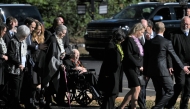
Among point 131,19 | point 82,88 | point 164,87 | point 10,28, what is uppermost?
point 10,28

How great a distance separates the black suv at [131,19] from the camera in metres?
23.8

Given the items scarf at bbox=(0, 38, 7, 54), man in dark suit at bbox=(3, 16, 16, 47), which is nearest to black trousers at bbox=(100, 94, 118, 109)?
scarf at bbox=(0, 38, 7, 54)

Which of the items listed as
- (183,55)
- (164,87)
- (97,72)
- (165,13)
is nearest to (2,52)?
(164,87)

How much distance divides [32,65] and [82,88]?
120 cm

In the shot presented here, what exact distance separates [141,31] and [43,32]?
2.07 metres

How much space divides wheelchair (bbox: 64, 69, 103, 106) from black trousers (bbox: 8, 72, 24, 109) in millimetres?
1111

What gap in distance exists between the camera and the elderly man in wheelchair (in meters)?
13.3

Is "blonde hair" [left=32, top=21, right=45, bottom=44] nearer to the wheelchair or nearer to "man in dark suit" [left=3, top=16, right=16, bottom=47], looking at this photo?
"man in dark suit" [left=3, top=16, right=16, bottom=47]

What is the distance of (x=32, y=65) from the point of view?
12.9 metres

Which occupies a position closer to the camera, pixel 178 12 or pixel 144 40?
pixel 144 40

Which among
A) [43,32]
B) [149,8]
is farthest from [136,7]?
[43,32]

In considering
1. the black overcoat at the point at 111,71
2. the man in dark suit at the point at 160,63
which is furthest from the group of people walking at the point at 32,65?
the man in dark suit at the point at 160,63

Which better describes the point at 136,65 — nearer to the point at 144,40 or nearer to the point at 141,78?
the point at 141,78

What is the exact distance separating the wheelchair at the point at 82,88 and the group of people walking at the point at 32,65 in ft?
0.59
